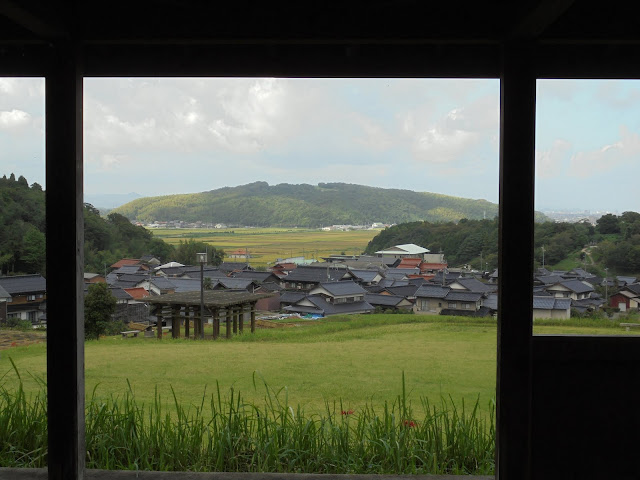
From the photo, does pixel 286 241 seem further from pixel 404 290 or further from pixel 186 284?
pixel 404 290

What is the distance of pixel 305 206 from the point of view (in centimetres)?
637

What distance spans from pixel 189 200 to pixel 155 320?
160cm

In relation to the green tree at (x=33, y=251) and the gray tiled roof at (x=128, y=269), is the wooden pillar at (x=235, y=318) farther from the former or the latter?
the green tree at (x=33, y=251)

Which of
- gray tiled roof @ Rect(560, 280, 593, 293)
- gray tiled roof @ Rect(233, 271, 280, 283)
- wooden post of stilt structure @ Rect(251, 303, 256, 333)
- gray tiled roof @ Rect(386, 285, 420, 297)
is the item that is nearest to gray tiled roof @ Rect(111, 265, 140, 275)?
gray tiled roof @ Rect(233, 271, 280, 283)

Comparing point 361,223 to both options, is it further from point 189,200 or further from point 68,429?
point 68,429

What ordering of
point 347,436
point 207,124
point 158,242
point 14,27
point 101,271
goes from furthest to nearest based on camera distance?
point 207,124, point 158,242, point 101,271, point 347,436, point 14,27

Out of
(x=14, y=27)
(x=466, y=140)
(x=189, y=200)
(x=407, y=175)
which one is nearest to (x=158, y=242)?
(x=189, y=200)

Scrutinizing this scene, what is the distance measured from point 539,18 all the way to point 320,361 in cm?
555

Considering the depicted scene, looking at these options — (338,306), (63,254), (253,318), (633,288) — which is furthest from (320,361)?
(63,254)

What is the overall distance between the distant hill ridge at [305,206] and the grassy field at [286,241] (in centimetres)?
11

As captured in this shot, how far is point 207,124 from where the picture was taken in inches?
314

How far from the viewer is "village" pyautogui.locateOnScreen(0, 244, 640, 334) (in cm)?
597

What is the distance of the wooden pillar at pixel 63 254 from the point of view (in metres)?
1.58

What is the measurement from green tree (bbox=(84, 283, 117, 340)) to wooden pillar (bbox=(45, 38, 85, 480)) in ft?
15.0
